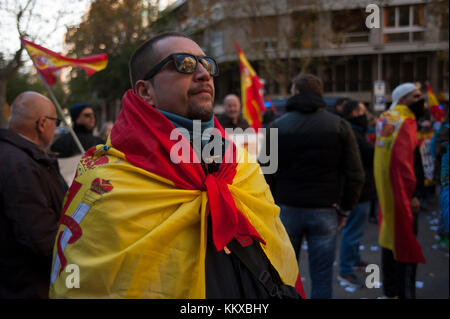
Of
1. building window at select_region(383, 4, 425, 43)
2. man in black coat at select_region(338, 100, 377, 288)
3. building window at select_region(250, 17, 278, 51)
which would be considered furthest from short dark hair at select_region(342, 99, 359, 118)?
building window at select_region(383, 4, 425, 43)

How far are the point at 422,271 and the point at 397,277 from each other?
1.39 m

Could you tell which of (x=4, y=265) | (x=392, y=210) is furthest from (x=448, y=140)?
(x=4, y=265)

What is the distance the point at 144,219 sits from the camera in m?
1.59

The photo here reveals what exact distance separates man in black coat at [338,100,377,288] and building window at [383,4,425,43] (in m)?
20.4

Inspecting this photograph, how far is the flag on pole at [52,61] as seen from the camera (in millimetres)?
4426

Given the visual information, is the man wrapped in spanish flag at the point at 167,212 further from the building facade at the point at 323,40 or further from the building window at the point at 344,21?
the building window at the point at 344,21

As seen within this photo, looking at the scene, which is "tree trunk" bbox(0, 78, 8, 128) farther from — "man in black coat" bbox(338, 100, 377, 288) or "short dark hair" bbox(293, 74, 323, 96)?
"short dark hair" bbox(293, 74, 323, 96)

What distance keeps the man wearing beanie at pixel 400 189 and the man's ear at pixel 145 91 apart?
3.09 metres

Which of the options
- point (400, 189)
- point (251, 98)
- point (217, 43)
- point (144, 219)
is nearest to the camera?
point (144, 219)

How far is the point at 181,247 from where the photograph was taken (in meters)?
1.58

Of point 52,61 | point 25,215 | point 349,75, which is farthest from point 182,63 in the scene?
point 349,75

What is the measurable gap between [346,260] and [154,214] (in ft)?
13.6

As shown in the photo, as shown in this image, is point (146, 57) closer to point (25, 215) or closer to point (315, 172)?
point (25, 215)

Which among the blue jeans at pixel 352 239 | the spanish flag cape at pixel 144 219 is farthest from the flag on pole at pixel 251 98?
the spanish flag cape at pixel 144 219
